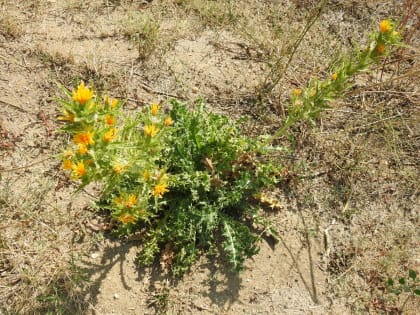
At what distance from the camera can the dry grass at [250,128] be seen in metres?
2.99

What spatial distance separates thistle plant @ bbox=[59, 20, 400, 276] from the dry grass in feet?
1.22

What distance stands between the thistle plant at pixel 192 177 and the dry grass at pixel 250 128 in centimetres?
37

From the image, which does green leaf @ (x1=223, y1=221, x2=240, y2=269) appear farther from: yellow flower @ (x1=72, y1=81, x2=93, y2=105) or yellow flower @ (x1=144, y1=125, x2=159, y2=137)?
yellow flower @ (x1=72, y1=81, x2=93, y2=105)

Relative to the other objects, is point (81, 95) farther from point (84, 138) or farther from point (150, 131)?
point (150, 131)

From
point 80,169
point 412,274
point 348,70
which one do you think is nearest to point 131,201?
point 80,169

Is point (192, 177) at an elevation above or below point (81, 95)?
below

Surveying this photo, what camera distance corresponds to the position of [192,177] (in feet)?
9.73

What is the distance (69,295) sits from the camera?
2.79 metres

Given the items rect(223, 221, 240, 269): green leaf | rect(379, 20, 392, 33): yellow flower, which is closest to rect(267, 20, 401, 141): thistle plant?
→ rect(379, 20, 392, 33): yellow flower

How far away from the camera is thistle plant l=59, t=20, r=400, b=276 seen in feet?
7.97

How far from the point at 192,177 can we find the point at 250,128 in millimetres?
959

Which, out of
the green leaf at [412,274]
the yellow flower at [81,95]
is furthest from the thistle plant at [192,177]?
the green leaf at [412,274]

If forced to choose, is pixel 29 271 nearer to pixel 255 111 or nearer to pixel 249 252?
pixel 249 252

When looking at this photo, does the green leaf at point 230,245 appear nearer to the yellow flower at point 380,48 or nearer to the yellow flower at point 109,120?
the yellow flower at point 109,120
